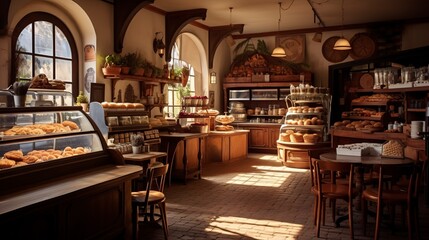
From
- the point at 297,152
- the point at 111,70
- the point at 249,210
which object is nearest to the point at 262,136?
the point at 297,152

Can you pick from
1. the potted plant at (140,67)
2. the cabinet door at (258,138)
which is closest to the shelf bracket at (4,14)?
the potted plant at (140,67)

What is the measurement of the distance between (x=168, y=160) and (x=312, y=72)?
6471mm

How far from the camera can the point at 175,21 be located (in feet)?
30.1

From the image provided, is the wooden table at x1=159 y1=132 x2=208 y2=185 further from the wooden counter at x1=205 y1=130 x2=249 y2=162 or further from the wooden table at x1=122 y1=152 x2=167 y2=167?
the wooden counter at x1=205 y1=130 x2=249 y2=162

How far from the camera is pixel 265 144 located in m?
12.0

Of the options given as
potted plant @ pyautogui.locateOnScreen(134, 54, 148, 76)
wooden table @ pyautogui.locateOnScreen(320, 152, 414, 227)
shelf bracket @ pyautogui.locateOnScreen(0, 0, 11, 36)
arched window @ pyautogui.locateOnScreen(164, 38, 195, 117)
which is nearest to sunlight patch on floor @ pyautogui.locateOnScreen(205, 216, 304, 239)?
wooden table @ pyautogui.locateOnScreen(320, 152, 414, 227)

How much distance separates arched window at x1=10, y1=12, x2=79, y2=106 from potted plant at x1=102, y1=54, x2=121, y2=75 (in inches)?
20.8

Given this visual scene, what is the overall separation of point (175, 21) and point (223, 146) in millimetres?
3272

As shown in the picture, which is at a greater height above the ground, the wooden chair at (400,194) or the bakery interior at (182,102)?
the bakery interior at (182,102)

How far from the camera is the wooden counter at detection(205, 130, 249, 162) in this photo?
9766 millimetres

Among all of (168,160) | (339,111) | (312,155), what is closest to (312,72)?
(339,111)

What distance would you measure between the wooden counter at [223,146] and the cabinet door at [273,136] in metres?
1.68

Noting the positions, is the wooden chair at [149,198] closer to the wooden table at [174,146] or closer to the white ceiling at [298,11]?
the wooden table at [174,146]

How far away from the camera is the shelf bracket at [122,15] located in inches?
286
